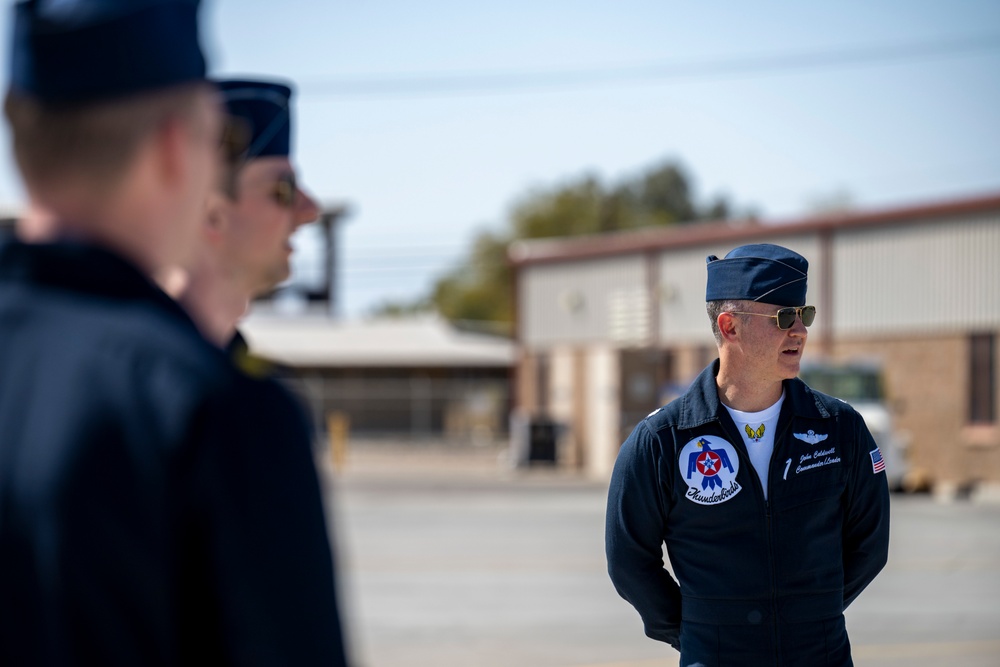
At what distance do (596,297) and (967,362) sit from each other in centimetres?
1222

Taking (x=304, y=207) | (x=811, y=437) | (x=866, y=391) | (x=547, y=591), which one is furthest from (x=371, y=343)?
(x=304, y=207)

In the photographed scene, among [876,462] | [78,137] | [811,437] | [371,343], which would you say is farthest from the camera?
[371,343]

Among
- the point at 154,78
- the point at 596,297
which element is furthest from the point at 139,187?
Result: the point at 596,297

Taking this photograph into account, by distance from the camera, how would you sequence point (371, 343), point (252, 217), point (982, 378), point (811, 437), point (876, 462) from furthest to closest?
1. point (371, 343)
2. point (982, 378)
3. point (876, 462)
4. point (811, 437)
5. point (252, 217)

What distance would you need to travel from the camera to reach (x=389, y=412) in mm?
56062

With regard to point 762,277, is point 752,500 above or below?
below

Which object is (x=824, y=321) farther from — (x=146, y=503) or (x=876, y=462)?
(x=146, y=503)

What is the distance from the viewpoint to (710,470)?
3.84 m

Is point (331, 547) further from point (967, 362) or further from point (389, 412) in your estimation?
point (389, 412)

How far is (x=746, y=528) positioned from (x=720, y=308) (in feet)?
2.46

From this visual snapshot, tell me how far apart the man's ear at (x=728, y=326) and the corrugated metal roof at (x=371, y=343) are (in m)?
53.2

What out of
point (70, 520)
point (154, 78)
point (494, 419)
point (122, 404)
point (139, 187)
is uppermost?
point (154, 78)

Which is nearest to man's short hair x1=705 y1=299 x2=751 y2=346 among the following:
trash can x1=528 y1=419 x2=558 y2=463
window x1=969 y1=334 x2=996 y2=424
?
window x1=969 y1=334 x2=996 y2=424

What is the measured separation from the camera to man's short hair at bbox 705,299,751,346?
4055 millimetres
